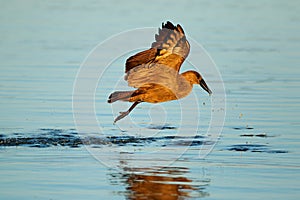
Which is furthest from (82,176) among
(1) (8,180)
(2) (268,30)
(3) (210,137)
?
(2) (268,30)

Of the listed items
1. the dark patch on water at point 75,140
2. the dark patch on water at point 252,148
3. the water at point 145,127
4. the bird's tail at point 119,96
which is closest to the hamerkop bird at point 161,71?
the bird's tail at point 119,96

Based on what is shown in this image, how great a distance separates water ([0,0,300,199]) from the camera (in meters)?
8.23

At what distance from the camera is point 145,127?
1158cm

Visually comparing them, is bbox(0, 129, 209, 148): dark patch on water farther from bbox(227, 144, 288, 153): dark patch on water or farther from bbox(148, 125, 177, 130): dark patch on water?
bbox(148, 125, 177, 130): dark patch on water

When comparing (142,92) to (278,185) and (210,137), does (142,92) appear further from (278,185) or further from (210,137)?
(278,185)

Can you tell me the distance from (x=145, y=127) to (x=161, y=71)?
1288 millimetres

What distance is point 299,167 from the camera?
356 inches

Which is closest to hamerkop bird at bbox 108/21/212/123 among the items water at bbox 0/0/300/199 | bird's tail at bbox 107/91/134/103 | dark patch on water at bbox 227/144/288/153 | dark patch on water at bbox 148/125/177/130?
bird's tail at bbox 107/91/134/103

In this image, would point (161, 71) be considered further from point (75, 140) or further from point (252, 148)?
point (252, 148)

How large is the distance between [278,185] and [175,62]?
265 centimetres

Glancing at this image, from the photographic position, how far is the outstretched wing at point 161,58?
10070mm

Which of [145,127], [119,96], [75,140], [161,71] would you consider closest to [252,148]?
[161,71]

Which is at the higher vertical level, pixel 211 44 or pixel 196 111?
pixel 211 44

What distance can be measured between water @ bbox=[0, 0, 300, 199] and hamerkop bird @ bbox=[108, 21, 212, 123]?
56 cm
